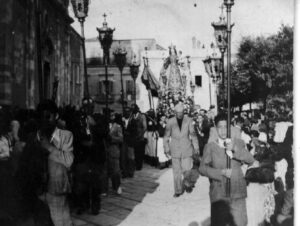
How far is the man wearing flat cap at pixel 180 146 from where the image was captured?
848cm

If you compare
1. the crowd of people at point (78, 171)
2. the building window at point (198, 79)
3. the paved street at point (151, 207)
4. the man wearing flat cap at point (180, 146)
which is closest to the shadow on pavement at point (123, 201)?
the paved street at point (151, 207)

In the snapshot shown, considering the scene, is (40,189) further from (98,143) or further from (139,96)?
(139,96)

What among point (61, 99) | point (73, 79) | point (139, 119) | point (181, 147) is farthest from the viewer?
point (73, 79)

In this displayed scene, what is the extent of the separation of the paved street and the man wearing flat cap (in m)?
0.47

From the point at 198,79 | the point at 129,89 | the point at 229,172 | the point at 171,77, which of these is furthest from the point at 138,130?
the point at 129,89

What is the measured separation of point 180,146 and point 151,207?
149 cm

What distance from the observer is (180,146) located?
27.9ft

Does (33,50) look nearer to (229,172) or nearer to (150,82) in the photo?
(150,82)

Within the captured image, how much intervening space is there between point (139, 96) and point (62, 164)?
38642 mm

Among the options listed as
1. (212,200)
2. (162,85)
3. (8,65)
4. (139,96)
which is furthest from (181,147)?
(139,96)

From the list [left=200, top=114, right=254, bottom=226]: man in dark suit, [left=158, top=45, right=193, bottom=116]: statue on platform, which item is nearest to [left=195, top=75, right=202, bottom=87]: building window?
[left=158, top=45, right=193, bottom=116]: statue on platform

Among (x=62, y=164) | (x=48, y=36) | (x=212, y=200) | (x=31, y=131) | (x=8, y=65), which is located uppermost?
(x=48, y=36)

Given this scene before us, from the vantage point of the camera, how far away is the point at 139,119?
41.3 ft

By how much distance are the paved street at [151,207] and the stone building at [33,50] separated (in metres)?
2.29
